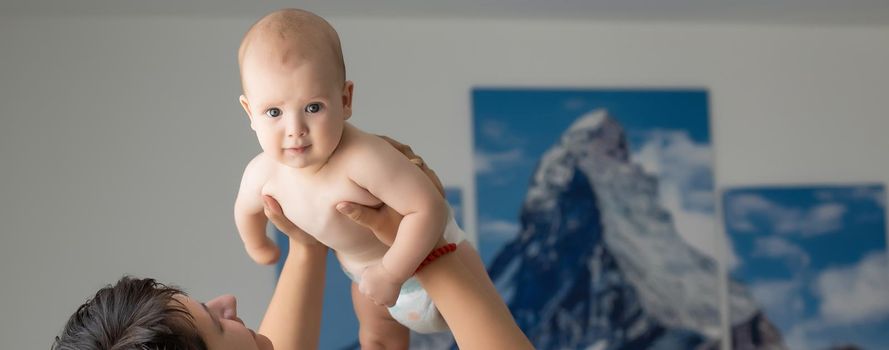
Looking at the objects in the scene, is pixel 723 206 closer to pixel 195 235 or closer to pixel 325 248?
pixel 195 235

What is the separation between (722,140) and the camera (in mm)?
3855

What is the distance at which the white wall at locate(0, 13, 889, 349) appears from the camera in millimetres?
3322

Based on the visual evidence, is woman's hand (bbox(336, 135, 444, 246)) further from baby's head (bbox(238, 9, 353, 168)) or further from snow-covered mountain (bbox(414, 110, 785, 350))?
snow-covered mountain (bbox(414, 110, 785, 350))

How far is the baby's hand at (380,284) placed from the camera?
1.08 m

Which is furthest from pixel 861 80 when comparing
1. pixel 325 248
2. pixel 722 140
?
pixel 325 248

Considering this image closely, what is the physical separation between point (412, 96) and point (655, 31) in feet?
3.36

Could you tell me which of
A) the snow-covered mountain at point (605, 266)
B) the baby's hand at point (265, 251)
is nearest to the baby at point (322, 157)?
the baby's hand at point (265, 251)

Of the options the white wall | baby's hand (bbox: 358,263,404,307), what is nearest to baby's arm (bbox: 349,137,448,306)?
baby's hand (bbox: 358,263,404,307)

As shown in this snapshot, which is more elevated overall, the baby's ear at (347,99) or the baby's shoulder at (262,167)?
the baby's ear at (347,99)

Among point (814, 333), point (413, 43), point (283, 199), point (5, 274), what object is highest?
point (413, 43)

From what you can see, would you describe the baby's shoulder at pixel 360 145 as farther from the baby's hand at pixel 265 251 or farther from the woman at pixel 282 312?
the baby's hand at pixel 265 251

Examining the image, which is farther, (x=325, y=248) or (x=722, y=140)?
(x=722, y=140)

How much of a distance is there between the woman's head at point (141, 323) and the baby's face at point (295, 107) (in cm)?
19

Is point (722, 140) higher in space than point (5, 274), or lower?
higher
